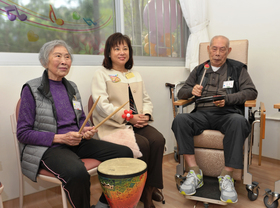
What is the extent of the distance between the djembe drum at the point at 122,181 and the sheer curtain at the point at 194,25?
1961mm

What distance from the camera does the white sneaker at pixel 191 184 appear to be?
5.78 ft

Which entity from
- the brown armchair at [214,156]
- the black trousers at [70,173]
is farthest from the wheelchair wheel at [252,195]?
the black trousers at [70,173]

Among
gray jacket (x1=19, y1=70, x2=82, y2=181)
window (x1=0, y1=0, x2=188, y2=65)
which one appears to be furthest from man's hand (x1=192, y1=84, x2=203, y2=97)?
gray jacket (x1=19, y1=70, x2=82, y2=181)

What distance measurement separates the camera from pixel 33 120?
1.49 meters

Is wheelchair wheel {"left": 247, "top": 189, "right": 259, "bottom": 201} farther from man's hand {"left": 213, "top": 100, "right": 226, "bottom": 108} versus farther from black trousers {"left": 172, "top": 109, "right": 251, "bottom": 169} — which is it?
man's hand {"left": 213, "top": 100, "right": 226, "bottom": 108}

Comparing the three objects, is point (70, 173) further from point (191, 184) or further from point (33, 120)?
point (191, 184)

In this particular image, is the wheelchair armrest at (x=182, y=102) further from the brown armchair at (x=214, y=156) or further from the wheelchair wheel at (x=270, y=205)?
the wheelchair wheel at (x=270, y=205)

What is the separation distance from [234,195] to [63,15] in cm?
205

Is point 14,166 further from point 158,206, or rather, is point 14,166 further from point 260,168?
point 260,168

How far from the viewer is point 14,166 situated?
1830 mm

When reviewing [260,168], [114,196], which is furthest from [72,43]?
[260,168]

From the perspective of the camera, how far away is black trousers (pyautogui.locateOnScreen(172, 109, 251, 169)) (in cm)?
178

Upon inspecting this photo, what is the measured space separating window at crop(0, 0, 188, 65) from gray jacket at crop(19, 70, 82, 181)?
0.53 m

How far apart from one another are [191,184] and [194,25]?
2.04 metres
